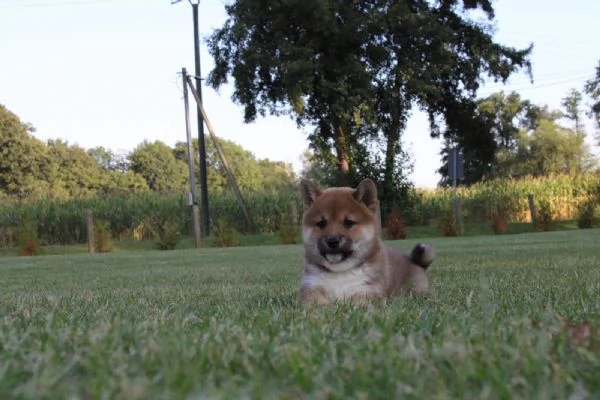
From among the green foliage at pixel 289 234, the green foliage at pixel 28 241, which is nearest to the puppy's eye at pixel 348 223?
the green foliage at pixel 289 234

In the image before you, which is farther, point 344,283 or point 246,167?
point 246,167

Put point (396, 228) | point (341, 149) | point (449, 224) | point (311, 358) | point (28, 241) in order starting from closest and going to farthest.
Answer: point (311, 358) → point (28, 241) → point (396, 228) → point (449, 224) → point (341, 149)

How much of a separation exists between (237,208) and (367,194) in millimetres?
33745

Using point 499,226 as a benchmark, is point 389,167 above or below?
above

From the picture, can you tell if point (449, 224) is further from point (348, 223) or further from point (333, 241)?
point (333, 241)

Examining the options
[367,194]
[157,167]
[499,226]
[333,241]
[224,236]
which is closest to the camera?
[333,241]

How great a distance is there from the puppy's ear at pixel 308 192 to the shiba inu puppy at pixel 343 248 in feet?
0.10

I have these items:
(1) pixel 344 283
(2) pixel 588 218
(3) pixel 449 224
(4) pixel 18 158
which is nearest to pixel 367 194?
(1) pixel 344 283

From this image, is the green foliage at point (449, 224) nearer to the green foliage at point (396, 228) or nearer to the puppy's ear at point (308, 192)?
the green foliage at point (396, 228)

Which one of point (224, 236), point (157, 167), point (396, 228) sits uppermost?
point (157, 167)

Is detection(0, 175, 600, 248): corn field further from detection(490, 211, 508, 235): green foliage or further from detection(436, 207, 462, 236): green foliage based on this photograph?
detection(490, 211, 508, 235): green foliage

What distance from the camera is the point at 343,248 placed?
14.0ft

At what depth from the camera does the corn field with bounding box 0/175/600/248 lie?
35.2 meters

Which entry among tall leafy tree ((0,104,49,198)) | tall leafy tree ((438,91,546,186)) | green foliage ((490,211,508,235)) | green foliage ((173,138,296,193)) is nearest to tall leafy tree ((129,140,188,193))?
green foliage ((173,138,296,193))
